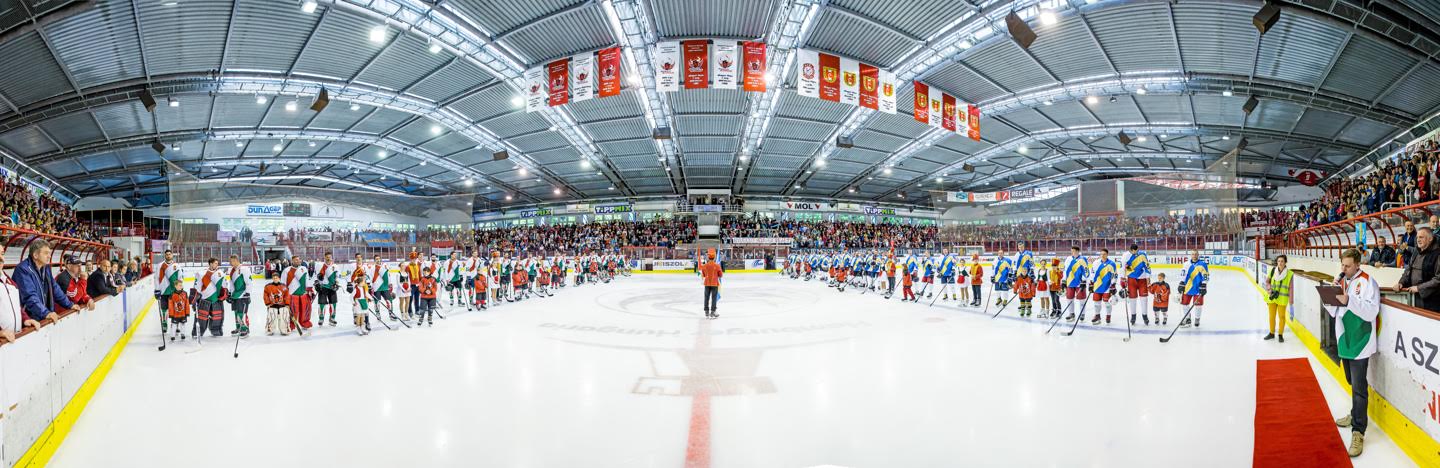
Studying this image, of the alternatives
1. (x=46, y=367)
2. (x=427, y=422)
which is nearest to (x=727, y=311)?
(x=427, y=422)

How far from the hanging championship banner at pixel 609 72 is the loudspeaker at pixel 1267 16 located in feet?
42.7

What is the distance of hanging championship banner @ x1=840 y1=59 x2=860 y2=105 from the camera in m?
14.1

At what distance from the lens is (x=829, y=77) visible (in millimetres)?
13844

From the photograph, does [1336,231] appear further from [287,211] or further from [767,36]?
[287,211]

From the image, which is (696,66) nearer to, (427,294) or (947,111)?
(427,294)

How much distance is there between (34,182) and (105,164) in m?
2.71

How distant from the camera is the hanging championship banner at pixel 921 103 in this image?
52.3ft

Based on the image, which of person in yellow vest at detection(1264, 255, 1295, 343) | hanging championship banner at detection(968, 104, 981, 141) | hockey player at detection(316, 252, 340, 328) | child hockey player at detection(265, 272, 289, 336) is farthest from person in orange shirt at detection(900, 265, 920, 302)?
child hockey player at detection(265, 272, 289, 336)

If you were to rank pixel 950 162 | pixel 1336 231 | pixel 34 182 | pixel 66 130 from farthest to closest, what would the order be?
1. pixel 950 162
2. pixel 34 182
3. pixel 66 130
4. pixel 1336 231

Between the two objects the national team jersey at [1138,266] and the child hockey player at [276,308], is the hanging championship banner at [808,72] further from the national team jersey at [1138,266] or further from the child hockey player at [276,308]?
the child hockey player at [276,308]

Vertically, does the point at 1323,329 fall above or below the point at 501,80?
below

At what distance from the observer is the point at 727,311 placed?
40.5 ft

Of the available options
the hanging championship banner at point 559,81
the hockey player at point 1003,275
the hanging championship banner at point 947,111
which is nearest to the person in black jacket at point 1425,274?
the hockey player at point 1003,275

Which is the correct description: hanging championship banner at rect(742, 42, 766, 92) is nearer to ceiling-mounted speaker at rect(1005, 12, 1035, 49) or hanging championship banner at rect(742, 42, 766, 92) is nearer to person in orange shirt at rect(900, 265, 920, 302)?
ceiling-mounted speaker at rect(1005, 12, 1035, 49)
